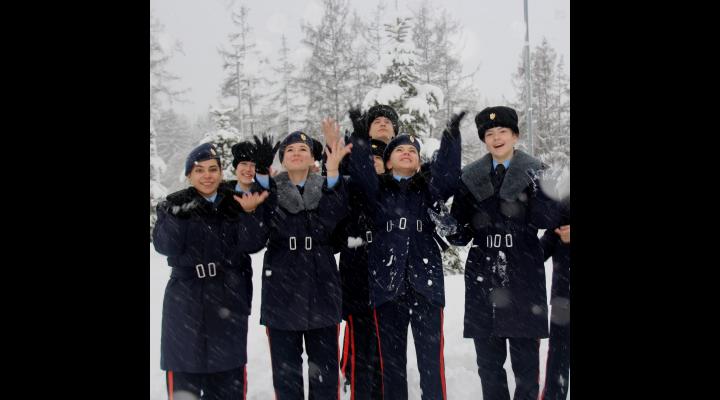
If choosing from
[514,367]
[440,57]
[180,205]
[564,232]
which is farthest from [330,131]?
[440,57]

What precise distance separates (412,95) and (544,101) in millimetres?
22248

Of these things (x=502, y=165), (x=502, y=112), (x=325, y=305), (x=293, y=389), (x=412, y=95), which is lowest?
(x=293, y=389)

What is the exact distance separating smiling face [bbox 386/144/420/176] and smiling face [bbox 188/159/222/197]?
58.5 inches

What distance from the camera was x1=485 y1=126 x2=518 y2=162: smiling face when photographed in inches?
173

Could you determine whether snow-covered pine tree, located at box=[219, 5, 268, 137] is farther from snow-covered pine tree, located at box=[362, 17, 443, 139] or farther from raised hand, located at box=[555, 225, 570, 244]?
raised hand, located at box=[555, 225, 570, 244]

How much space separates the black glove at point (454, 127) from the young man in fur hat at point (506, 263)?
0.25 m

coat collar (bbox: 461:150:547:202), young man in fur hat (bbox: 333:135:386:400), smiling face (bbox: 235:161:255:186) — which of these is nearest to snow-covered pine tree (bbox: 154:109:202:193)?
smiling face (bbox: 235:161:255:186)

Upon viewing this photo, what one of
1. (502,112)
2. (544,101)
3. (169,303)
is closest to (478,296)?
(502,112)

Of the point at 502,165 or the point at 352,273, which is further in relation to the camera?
the point at 352,273

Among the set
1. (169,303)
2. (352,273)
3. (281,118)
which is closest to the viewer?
(169,303)

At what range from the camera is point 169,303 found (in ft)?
13.1

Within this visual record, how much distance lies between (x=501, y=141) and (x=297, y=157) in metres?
1.73

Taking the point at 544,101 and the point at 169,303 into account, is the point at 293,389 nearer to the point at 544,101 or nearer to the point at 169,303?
the point at 169,303

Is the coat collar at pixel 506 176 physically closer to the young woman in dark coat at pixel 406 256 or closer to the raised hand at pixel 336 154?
the young woman in dark coat at pixel 406 256
